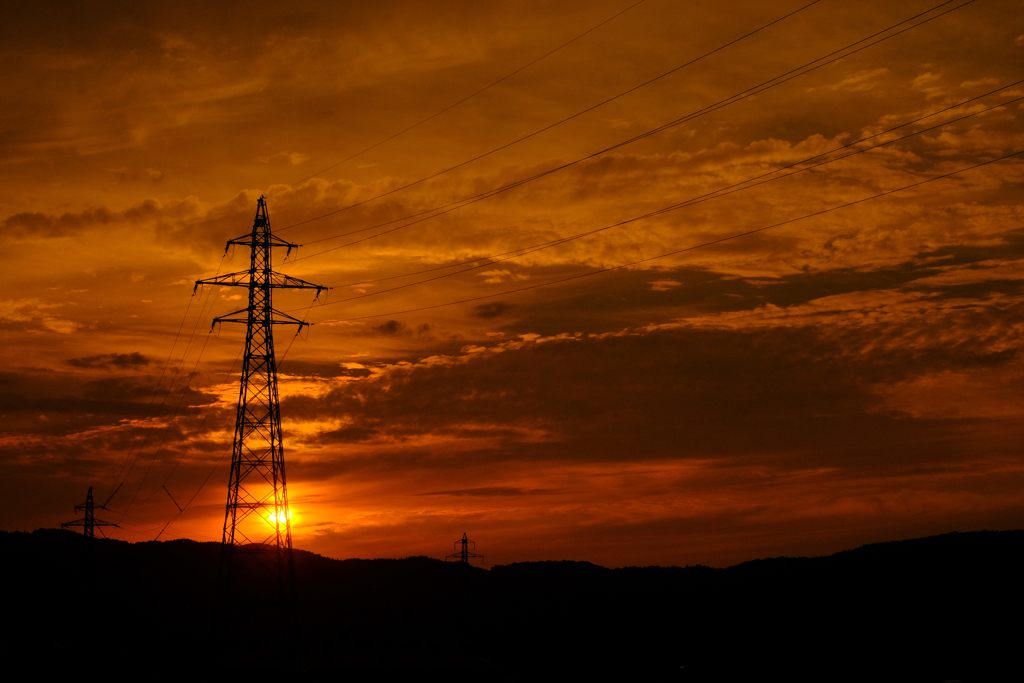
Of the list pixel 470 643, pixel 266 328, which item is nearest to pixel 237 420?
pixel 266 328

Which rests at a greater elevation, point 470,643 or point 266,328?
point 266,328

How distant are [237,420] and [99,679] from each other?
81.7 ft

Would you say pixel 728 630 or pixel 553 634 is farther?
pixel 553 634

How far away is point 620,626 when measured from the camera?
12256 cm

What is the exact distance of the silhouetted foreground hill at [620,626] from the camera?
2648 inches

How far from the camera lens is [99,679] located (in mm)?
59344

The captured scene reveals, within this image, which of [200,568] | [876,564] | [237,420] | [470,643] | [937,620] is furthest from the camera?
[200,568]

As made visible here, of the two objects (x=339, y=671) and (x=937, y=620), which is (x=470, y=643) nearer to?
(x=339, y=671)

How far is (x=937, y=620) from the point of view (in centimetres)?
8062

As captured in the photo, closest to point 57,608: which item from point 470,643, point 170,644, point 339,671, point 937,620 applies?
point 170,644

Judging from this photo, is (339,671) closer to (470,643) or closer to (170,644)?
(170,644)

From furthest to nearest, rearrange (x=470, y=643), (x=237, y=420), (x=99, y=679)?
(x=470, y=643) < (x=99, y=679) < (x=237, y=420)

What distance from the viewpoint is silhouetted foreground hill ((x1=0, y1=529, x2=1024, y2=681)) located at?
221ft

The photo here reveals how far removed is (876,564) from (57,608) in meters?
106
